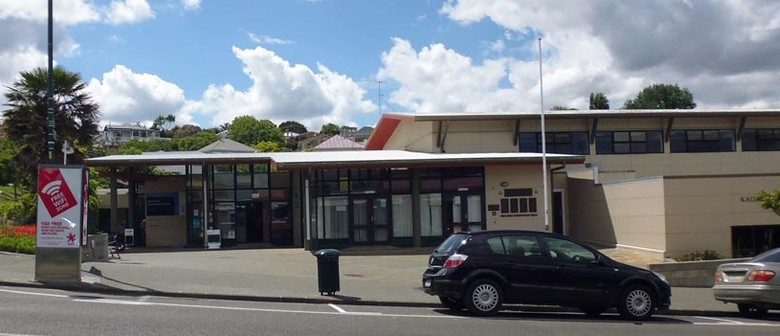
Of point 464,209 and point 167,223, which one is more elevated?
point 464,209

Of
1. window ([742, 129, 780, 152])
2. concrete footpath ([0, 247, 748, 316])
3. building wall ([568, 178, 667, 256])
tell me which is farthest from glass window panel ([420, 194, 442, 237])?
window ([742, 129, 780, 152])

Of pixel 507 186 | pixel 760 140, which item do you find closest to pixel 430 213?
pixel 507 186

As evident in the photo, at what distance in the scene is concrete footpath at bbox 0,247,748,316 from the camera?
49.8 ft

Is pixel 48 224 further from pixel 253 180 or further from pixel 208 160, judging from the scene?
pixel 253 180

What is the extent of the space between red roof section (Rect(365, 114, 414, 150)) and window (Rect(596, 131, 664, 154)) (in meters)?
9.45

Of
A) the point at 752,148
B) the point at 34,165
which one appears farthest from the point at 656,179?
the point at 34,165

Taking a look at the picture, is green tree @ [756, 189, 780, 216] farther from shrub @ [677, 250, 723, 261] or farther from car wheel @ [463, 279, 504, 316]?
Result: car wheel @ [463, 279, 504, 316]

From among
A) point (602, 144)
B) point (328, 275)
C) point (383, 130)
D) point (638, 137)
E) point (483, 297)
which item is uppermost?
point (383, 130)

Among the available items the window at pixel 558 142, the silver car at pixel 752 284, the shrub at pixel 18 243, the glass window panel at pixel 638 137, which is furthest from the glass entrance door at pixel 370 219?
the silver car at pixel 752 284

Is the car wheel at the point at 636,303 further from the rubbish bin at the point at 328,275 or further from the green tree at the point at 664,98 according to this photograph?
the green tree at the point at 664,98

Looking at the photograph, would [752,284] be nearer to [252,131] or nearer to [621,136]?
[621,136]

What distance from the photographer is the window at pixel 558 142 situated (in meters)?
34.9

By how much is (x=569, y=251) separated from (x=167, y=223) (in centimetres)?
2177

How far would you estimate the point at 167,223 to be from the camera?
31.4 metres
